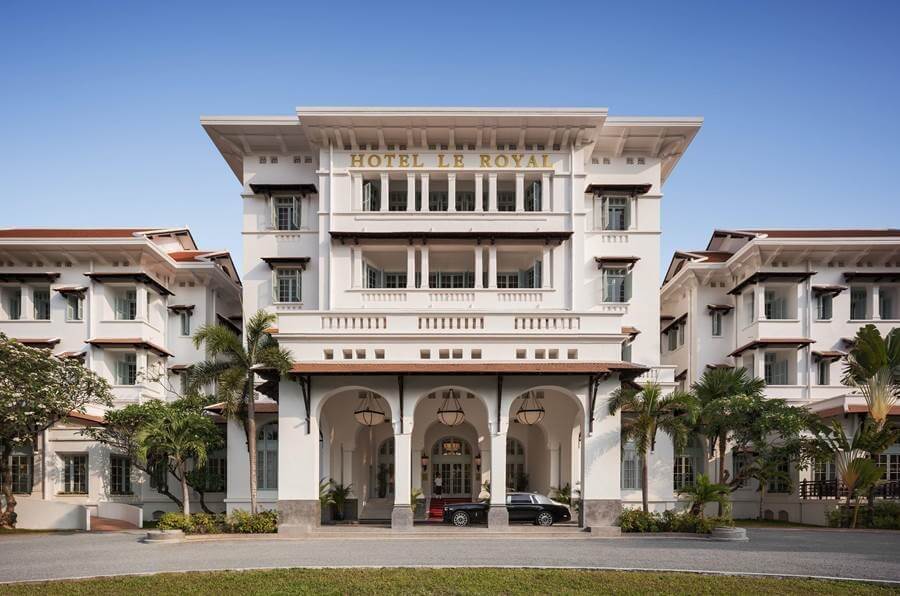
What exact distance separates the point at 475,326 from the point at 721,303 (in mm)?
18021

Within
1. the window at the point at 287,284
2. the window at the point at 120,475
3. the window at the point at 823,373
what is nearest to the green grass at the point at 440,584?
the window at the point at 287,284

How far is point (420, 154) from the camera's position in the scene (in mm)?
35969

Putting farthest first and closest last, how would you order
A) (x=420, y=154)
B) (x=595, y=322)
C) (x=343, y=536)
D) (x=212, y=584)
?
(x=420, y=154), (x=595, y=322), (x=343, y=536), (x=212, y=584)

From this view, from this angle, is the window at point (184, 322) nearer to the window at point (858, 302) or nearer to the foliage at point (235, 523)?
the foliage at point (235, 523)

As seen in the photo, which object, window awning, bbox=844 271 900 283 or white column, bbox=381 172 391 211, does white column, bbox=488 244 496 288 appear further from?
window awning, bbox=844 271 900 283

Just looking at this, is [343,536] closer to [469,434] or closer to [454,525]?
[454,525]

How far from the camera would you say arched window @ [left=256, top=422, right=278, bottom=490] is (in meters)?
34.1

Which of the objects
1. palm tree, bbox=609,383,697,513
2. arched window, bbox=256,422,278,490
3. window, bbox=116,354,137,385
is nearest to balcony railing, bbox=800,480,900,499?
palm tree, bbox=609,383,697,513

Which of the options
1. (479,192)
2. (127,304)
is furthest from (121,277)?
(479,192)

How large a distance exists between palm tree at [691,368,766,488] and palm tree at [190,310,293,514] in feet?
53.8

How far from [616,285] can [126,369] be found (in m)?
23.2

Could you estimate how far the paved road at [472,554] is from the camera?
19.1 metres

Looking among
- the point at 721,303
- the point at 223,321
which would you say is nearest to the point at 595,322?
the point at 721,303

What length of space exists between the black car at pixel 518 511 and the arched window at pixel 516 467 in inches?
301
